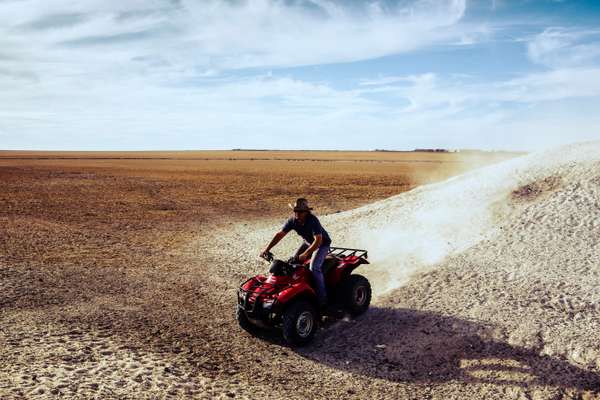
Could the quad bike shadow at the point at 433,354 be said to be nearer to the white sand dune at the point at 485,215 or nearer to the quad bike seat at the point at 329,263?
the quad bike seat at the point at 329,263

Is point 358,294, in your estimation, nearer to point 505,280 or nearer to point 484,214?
point 505,280

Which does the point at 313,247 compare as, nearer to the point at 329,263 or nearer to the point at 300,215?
the point at 300,215

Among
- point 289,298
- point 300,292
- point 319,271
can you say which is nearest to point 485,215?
point 319,271

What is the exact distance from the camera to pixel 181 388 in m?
6.96

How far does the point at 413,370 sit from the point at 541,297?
3.20m

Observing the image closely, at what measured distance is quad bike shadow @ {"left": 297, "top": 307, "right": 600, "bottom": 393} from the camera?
7367 millimetres

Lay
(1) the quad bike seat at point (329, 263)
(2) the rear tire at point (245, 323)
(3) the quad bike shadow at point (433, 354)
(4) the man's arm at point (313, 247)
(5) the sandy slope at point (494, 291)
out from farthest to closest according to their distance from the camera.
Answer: (1) the quad bike seat at point (329, 263) → (2) the rear tire at point (245, 323) → (4) the man's arm at point (313, 247) → (5) the sandy slope at point (494, 291) → (3) the quad bike shadow at point (433, 354)

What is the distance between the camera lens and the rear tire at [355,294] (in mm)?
9383

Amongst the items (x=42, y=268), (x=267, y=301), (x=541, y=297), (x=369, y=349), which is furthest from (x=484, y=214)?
(x=42, y=268)

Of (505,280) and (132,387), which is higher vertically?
(505,280)

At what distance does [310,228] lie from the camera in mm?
8805

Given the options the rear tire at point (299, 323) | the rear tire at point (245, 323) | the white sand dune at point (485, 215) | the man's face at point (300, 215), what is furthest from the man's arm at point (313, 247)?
the white sand dune at point (485, 215)

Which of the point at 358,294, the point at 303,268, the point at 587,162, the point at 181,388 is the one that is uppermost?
the point at 587,162

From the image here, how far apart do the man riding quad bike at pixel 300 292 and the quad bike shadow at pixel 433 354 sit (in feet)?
1.57
